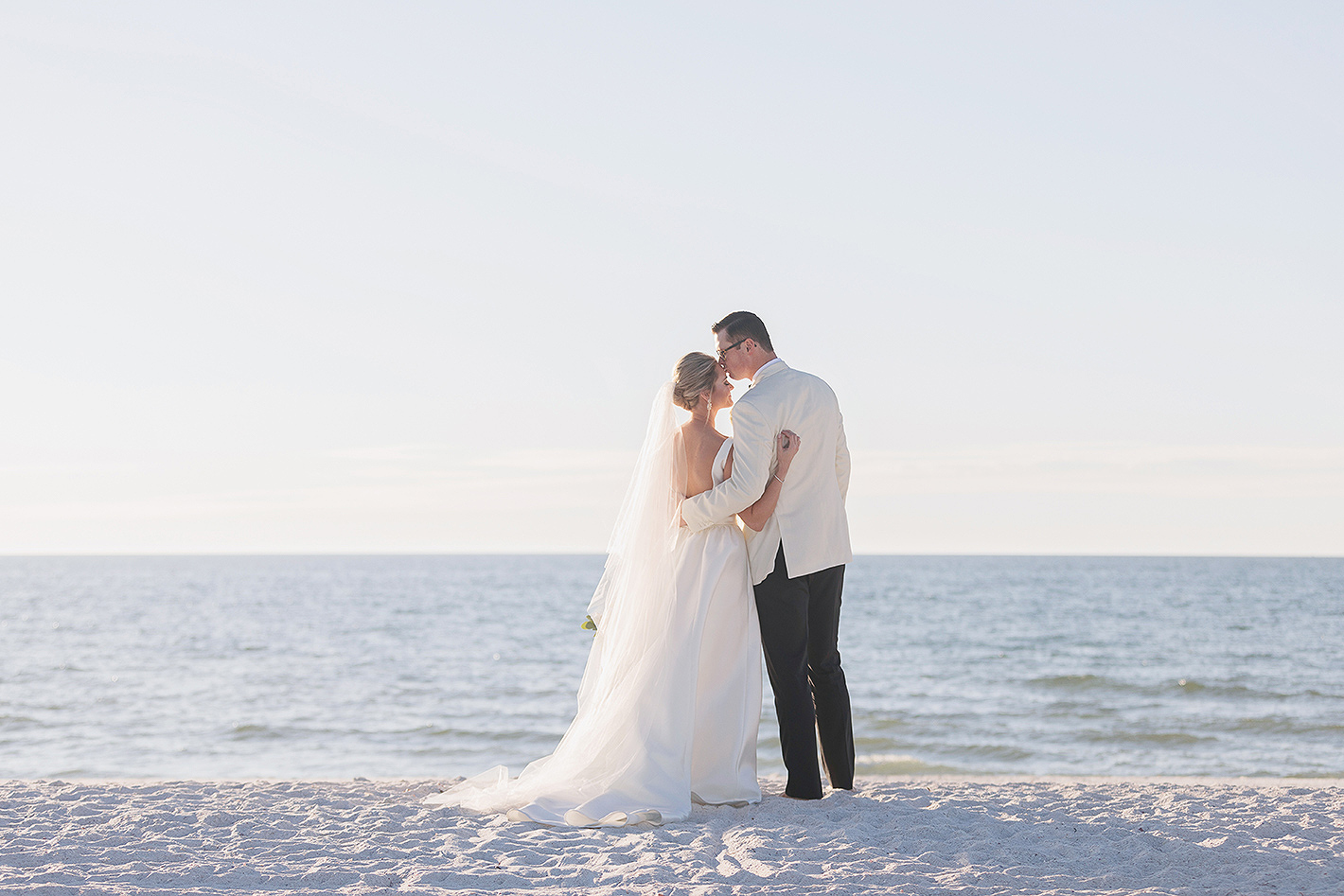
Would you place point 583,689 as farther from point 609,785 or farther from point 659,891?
point 659,891

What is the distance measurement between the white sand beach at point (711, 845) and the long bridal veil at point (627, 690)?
0.19 metres

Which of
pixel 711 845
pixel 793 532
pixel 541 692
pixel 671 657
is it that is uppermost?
pixel 793 532

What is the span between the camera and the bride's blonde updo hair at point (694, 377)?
4.81m

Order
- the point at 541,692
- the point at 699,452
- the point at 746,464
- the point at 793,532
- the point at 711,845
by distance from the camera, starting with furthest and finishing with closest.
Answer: the point at 541,692, the point at 699,452, the point at 793,532, the point at 746,464, the point at 711,845

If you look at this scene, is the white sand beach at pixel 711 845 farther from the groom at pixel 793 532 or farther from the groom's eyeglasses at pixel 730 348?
A: the groom's eyeglasses at pixel 730 348

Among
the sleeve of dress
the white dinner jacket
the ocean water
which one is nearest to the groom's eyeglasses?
the white dinner jacket

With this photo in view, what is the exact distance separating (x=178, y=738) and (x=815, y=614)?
831 cm

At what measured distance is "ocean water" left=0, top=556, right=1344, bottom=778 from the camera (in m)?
9.23

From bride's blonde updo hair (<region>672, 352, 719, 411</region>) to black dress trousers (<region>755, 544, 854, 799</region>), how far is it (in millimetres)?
861

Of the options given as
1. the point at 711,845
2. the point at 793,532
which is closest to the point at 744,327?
the point at 793,532

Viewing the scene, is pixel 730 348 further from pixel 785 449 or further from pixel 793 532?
pixel 793 532

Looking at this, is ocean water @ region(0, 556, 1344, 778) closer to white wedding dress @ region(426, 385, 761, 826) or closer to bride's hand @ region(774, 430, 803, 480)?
white wedding dress @ region(426, 385, 761, 826)

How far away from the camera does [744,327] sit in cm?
477

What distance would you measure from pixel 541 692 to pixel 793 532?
9866mm
